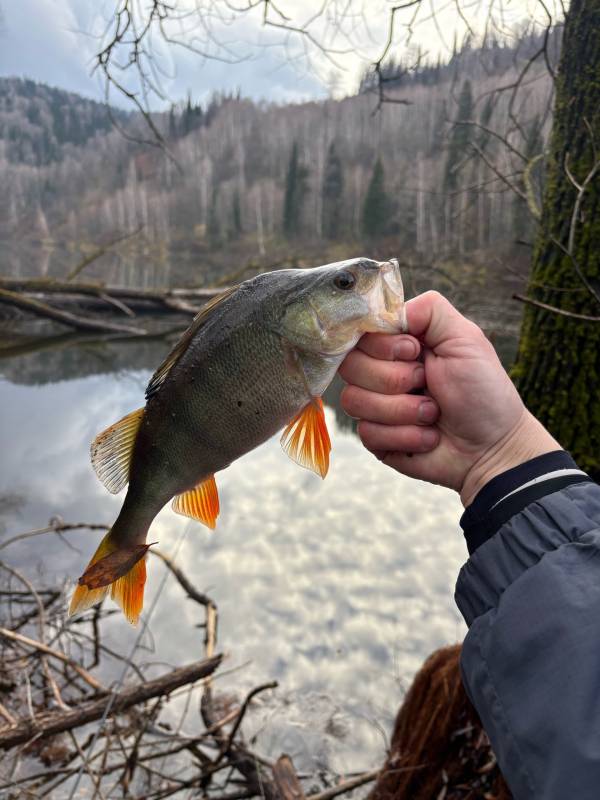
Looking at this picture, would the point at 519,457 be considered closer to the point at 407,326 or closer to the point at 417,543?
the point at 407,326

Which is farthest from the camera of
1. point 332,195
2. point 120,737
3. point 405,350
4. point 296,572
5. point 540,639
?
point 332,195

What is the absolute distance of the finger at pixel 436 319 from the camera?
66.5 inches

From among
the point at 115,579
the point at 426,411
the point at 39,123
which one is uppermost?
the point at 39,123

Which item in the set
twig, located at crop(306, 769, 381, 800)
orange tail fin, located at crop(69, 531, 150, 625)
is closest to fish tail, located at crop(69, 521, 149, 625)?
orange tail fin, located at crop(69, 531, 150, 625)

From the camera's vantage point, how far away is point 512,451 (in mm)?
1701

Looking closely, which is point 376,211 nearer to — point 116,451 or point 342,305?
point 342,305

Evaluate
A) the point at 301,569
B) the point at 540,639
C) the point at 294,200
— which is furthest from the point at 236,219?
the point at 540,639

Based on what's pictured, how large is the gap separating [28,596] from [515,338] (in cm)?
1374

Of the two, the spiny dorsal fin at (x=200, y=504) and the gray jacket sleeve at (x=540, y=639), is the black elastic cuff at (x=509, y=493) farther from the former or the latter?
the spiny dorsal fin at (x=200, y=504)

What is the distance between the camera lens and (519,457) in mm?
1678

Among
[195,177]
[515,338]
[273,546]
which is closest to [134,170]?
[195,177]

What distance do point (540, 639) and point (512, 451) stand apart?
2.17 feet

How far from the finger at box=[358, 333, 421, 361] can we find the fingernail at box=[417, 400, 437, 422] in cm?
15

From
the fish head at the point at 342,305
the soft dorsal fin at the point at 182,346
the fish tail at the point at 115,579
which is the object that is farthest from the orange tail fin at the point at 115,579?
the fish head at the point at 342,305
